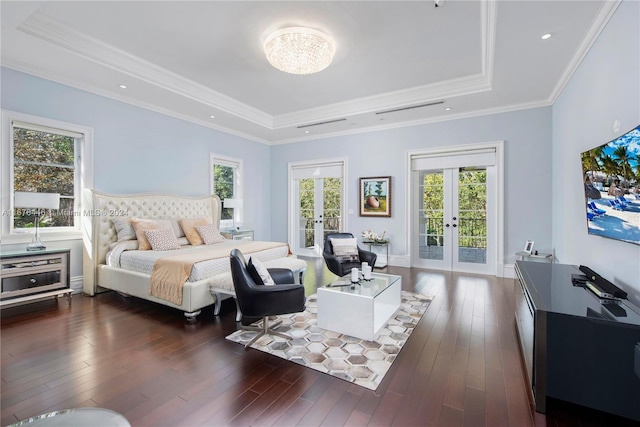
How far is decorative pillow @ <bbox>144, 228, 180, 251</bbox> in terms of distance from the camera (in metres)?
4.19

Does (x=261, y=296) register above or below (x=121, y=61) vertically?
below

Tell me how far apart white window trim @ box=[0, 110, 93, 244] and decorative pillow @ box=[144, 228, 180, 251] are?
1.06 meters

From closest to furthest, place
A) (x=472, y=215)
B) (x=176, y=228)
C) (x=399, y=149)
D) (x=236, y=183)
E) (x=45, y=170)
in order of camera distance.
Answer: (x=45, y=170) → (x=176, y=228) → (x=472, y=215) → (x=399, y=149) → (x=236, y=183)

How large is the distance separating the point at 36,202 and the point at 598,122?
6104mm

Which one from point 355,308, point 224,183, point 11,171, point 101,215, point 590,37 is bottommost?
point 355,308

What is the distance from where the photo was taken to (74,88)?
4152 mm

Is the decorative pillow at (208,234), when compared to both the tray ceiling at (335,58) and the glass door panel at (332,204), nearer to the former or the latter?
the tray ceiling at (335,58)

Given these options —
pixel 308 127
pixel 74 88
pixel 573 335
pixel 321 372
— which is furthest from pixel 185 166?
pixel 573 335

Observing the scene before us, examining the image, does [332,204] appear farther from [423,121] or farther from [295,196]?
[423,121]

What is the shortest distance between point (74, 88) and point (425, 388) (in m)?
5.53

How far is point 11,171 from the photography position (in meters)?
3.64

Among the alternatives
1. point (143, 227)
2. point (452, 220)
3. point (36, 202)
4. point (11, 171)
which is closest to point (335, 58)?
point (143, 227)

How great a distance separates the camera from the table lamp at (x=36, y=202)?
3.44 m

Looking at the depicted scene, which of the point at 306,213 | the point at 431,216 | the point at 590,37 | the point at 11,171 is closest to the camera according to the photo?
the point at 590,37
